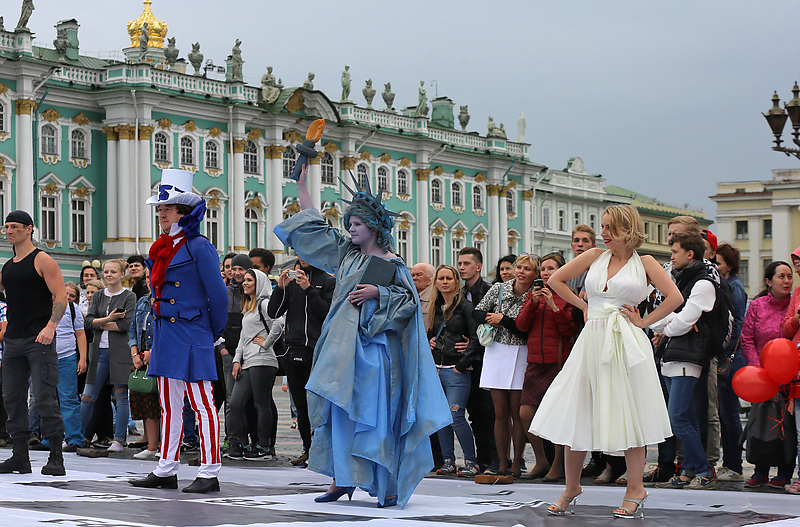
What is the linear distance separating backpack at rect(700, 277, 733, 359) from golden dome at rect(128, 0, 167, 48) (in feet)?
153

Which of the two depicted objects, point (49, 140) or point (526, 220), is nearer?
point (49, 140)

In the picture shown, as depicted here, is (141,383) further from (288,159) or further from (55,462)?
(288,159)

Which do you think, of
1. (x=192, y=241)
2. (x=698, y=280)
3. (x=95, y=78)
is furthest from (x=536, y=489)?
(x=95, y=78)

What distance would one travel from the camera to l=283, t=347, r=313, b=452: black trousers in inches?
408

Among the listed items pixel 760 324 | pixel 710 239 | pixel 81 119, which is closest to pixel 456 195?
pixel 81 119

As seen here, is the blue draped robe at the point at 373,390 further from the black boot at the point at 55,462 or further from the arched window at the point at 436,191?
the arched window at the point at 436,191

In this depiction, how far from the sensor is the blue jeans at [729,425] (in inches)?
376

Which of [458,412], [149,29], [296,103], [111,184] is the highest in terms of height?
[149,29]

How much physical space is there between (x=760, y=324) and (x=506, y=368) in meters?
1.95

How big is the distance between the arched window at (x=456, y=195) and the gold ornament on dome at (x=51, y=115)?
2220 cm

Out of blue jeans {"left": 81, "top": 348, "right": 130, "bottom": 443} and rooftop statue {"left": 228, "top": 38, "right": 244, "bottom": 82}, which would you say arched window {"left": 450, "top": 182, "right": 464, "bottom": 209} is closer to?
rooftop statue {"left": 228, "top": 38, "right": 244, "bottom": 82}

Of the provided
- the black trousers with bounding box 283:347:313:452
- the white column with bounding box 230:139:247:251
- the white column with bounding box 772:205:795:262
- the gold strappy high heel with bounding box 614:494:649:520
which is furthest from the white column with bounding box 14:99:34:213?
the white column with bounding box 772:205:795:262

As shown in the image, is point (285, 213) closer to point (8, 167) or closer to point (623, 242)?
point (8, 167)

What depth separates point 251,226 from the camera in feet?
167
